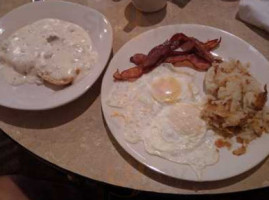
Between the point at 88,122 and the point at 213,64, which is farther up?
the point at 213,64

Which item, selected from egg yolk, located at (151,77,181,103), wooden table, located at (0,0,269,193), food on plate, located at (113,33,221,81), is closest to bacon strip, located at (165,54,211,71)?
food on plate, located at (113,33,221,81)

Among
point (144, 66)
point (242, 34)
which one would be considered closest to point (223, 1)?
point (242, 34)

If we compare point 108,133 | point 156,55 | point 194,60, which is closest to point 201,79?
point 194,60

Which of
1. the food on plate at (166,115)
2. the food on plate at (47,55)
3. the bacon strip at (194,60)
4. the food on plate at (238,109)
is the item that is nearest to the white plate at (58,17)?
the food on plate at (47,55)

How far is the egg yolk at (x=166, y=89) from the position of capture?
129 centimetres

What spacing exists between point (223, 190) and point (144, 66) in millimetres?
558

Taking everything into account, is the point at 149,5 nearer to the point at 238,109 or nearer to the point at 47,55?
the point at 47,55

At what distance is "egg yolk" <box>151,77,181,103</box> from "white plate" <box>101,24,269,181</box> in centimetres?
11

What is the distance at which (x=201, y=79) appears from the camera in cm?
135

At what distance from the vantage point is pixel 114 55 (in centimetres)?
140

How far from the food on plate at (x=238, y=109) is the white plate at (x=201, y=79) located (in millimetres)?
43

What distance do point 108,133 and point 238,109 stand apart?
0.48 metres

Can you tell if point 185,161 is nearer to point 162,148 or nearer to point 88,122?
point 162,148

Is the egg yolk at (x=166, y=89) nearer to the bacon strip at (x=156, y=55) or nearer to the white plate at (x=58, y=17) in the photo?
the bacon strip at (x=156, y=55)
